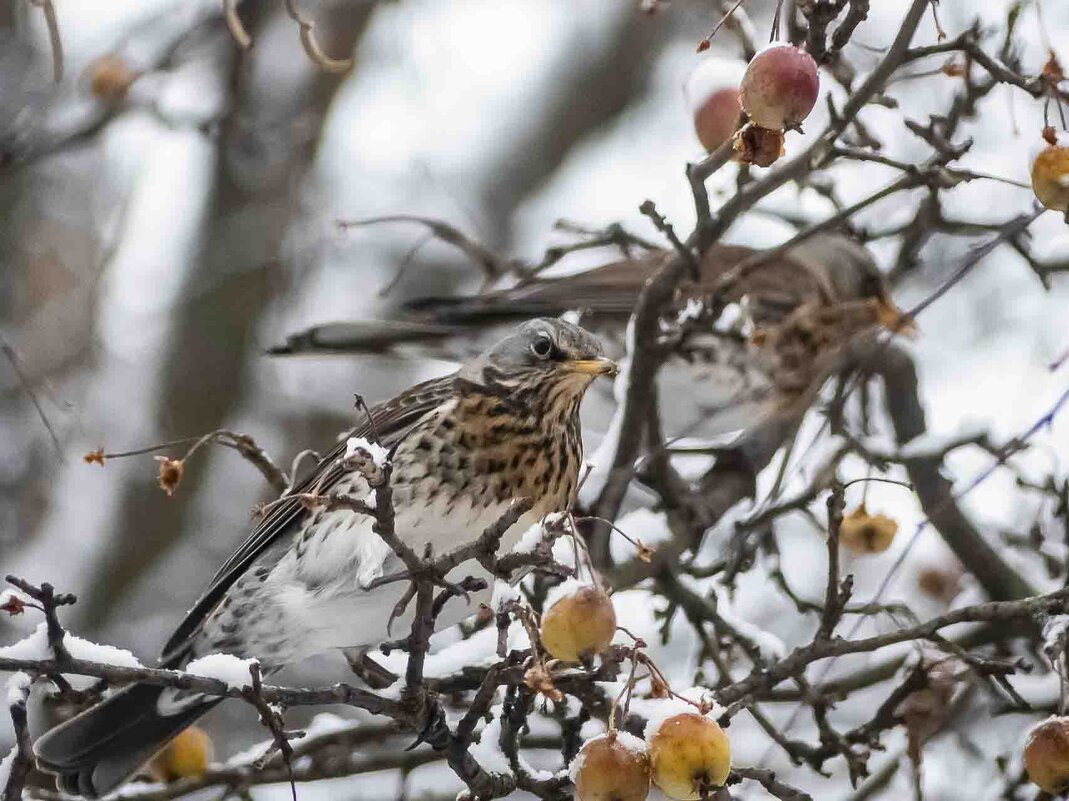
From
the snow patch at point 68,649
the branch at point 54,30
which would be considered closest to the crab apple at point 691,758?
the snow patch at point 68,649

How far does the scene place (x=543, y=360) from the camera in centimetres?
424

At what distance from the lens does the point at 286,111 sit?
834 centimetres

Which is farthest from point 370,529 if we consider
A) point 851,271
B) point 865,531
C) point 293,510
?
point 851,271

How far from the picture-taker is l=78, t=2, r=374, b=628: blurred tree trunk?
7.42 meters

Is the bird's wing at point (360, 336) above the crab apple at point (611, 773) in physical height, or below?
above

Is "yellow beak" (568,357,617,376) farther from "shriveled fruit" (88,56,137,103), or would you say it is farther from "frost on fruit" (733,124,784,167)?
"shriveled fruit" (88,56,137,103)

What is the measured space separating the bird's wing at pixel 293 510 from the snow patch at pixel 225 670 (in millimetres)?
886

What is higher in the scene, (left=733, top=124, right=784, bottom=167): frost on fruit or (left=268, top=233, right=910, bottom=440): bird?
(left=268, top=233, right=910, bottom=440): bird

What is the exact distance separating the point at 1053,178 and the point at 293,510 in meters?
2.12

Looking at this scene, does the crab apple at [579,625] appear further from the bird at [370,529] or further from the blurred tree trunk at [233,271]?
the blurred tree trunk at [233,271]

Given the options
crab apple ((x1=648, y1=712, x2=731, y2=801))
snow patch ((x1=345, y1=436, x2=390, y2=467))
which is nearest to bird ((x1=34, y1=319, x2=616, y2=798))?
snow patch ((x1=345, y1=436, x2=390, y2=467))

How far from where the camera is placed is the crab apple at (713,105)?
381 centimetres

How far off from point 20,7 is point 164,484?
5213 mm

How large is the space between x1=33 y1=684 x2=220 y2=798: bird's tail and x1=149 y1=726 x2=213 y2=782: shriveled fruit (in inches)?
2.2
